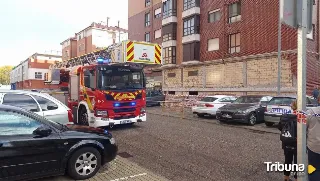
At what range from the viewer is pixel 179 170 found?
5680mm

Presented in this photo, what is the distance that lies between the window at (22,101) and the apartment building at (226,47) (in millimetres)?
19629

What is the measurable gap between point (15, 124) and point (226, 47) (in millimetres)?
25514

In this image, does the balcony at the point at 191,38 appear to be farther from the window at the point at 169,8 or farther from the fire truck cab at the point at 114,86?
the fire truck cab at the point at 114,86

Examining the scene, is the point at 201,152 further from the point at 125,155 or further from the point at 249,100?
the point at 249,100

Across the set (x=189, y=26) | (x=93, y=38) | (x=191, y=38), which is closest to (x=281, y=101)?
(x=191, y=38)

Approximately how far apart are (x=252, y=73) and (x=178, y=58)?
11.3 metres

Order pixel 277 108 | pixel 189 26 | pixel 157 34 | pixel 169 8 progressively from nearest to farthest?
pixel 277 108 → pixel 189 26 → pixel 169 8 → pixel 157 34

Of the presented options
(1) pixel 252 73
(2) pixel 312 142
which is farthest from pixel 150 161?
(1) pixel 252 73

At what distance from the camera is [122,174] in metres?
5.41

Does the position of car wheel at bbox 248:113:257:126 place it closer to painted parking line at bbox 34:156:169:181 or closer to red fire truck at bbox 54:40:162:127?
red fire truck at bbox 54:40:162:127

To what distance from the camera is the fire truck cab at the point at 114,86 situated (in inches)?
387

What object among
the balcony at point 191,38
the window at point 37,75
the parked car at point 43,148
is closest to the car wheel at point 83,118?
the parked car at point 43,148

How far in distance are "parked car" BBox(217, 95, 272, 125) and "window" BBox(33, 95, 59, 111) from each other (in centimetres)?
852

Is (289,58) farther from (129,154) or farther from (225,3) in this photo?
(129,154)
